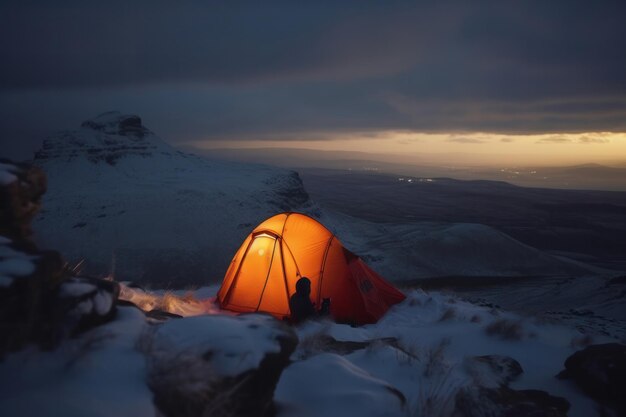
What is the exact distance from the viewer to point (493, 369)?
5.66m

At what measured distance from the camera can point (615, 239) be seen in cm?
8169

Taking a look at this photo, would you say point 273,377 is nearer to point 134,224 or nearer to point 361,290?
point 361,290

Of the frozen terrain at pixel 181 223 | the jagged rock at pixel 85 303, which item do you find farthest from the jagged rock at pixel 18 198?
the frozen terrain at pixel 181 223

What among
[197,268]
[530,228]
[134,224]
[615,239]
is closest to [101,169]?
[134,224]

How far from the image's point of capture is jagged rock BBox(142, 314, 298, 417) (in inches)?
114

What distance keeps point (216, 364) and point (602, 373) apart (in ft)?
16.0

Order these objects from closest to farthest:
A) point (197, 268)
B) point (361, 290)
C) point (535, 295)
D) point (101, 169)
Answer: point (361, 290), point (535, 295), point (197, 268), point (101, 169)

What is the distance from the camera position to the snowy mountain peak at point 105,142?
62375 millimetres

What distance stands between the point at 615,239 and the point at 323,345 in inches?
3903

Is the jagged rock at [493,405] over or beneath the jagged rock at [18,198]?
beneath

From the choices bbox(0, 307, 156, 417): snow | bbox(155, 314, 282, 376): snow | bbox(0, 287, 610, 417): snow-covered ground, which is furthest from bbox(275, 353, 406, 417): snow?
bbox(0, 307, 156, 417): snow

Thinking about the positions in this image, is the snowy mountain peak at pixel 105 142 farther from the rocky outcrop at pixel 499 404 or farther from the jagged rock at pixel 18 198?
the rocky outcrop at pixel 499 404

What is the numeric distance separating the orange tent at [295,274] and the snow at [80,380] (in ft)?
23.7

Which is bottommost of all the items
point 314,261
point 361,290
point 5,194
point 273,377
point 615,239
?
point 615,239
